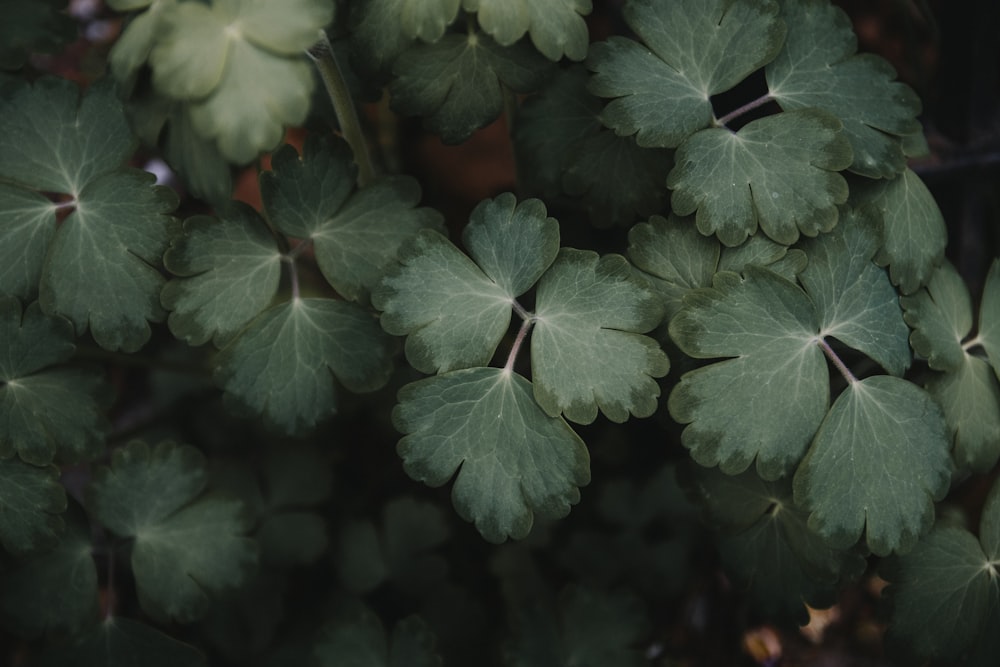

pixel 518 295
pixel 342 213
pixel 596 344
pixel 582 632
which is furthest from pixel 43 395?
pixel 582 632

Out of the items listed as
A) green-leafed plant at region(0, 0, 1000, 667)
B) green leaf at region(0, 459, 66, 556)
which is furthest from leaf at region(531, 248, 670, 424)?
green leaf at region(0, 459, 66, 556)

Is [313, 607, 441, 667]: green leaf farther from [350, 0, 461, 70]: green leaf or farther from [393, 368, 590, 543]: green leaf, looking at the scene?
[350, 0, 461, 70]: green leaf

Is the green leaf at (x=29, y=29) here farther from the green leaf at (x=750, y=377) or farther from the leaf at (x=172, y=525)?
the green leaf at (x=750, y=377)

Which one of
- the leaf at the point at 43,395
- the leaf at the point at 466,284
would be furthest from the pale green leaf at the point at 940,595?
the leaf at the point at 43,395

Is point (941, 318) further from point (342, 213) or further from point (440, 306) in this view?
point (342, 213)

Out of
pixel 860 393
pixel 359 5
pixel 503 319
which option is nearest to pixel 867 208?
pixel 860 393
